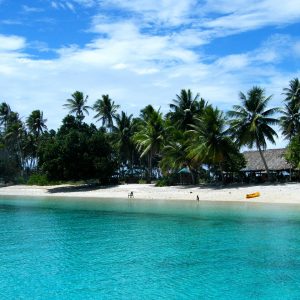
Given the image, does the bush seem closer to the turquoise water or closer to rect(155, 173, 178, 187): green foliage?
rect(155, 173, 178, 187): green foliage

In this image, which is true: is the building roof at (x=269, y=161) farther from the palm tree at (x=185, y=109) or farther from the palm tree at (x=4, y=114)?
the palm tree at (x=4, y=114)

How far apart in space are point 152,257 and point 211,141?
97.5ft

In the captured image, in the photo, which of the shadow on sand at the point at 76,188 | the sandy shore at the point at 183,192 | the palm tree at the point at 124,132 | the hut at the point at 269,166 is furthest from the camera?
the palm tree at the point at 124,132

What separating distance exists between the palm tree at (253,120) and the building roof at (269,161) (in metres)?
7.10

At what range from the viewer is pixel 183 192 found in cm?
4297

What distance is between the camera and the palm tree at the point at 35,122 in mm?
73812

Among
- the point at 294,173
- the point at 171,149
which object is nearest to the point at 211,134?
the point at 171,149

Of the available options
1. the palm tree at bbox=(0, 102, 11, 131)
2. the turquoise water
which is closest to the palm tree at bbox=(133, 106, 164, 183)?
the turquoise water

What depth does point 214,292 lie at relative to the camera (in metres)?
10.9

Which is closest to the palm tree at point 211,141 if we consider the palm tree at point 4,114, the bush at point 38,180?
the bush at point 38,180

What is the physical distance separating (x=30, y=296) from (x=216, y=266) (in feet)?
19.0

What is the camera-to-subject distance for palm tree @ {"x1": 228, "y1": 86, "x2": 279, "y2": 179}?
42791 millimetres

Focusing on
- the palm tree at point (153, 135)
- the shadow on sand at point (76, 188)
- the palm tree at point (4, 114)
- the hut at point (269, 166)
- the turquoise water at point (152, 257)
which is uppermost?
the palm tree at point (4, 114)

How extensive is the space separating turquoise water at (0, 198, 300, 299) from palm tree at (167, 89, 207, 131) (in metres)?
25.9
